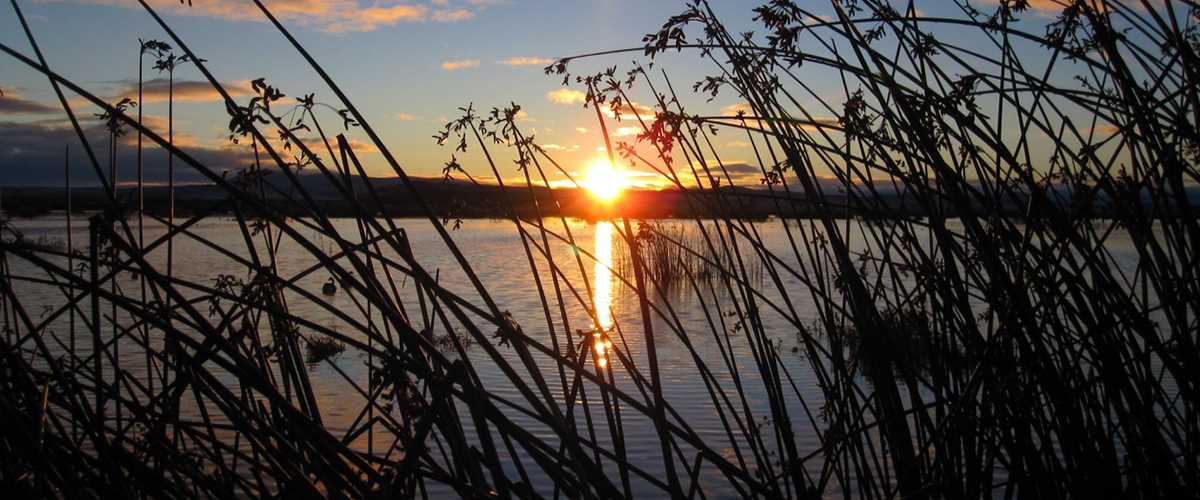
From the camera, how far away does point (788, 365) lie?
7.84m

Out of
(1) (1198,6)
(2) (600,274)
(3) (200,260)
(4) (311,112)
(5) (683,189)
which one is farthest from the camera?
(2) (600,274)

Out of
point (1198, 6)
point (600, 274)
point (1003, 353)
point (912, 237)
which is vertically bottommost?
point (600, 274)

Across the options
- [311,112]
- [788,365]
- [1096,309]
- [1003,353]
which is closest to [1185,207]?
[1096,309]

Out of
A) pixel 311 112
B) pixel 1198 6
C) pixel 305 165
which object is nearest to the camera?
pixel 311 112

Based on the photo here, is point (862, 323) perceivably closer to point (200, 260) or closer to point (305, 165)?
point (305, 165)

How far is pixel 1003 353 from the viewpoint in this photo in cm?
194

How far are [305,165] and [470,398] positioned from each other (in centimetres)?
87

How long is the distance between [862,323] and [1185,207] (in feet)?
2.06

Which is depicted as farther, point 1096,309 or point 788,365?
point 788,365

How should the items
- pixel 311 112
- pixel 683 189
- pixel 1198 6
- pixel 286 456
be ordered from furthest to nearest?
pixel 683 189 < pixel 1198 6 < pixel 311 112 < pixel 286 456

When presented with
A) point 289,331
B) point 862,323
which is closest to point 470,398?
point 289,331

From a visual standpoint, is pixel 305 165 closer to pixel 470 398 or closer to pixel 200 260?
pixel 470 398

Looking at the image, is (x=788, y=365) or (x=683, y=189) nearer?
(x=683, y=189)

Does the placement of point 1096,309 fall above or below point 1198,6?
below
